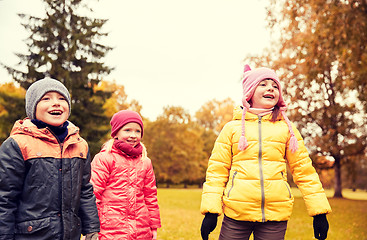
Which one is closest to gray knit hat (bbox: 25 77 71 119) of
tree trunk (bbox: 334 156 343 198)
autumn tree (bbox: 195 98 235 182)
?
tree trunk (bbox: 334 156 343 198)

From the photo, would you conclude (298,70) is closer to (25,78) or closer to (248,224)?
(25,78)

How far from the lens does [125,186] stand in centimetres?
379

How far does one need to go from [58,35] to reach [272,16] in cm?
1355

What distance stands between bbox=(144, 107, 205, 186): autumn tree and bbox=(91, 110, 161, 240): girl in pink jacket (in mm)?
36133

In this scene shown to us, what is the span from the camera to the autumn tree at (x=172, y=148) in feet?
136

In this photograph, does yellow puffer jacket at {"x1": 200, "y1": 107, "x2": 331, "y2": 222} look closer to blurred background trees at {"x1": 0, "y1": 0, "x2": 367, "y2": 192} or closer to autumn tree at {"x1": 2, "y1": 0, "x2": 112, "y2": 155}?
blurred background trees at {"x1": 0, "y1": 0, "x2": 367, "y2": 192}

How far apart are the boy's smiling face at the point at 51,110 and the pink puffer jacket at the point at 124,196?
3.37 feet

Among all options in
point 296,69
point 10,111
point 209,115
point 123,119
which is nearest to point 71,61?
point 10,111

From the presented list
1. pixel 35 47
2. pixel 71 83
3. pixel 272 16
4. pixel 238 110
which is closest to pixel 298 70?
pixel 272 16

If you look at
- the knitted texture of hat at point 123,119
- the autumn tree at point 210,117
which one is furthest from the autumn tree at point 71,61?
the autumn tree at point 210,117

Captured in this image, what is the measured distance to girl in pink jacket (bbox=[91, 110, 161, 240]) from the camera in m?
3.67

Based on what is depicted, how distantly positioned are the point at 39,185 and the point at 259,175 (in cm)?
181

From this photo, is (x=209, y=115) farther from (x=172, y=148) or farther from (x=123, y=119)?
(x=123, y=119)

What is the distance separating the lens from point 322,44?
34.0 feet
